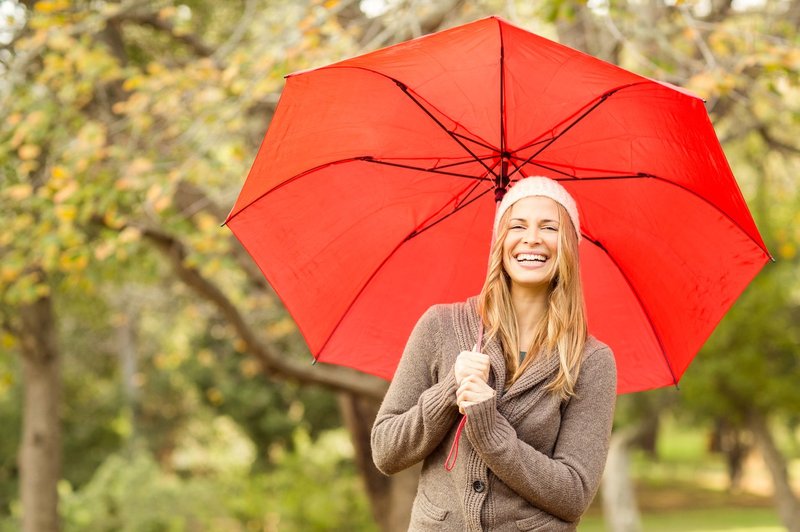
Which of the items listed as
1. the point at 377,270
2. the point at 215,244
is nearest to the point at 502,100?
the point at 377,270

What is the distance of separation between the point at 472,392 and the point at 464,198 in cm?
103

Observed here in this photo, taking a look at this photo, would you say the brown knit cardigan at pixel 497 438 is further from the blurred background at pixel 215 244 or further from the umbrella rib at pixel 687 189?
the blurred background at pixel 215 244

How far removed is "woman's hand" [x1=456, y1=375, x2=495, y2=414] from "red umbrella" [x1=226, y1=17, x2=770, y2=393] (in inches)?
32.1

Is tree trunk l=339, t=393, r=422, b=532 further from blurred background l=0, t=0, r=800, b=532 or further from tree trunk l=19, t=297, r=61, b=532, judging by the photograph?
tree trunk l=19, t=297, r=61, b=532

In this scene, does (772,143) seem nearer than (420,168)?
No

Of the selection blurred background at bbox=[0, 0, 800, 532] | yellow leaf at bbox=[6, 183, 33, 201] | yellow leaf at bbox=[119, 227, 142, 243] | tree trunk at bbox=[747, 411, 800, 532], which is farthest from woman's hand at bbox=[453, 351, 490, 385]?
tree trunk at bbox=[747, 411, 800, 532]

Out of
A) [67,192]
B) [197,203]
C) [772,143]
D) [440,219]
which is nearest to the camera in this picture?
[440,219]

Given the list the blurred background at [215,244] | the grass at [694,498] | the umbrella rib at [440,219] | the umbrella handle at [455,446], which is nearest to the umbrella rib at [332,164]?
the umbrella rib at [440,219]

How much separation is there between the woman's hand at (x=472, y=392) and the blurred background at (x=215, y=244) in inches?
137

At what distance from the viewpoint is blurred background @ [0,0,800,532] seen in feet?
21.8

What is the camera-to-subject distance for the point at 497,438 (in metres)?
2.33

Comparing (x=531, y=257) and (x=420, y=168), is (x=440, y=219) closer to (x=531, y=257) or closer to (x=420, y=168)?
(x=420, y=168)

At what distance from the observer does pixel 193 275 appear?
7.52m

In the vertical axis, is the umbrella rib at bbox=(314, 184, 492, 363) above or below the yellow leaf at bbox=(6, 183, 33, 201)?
below
